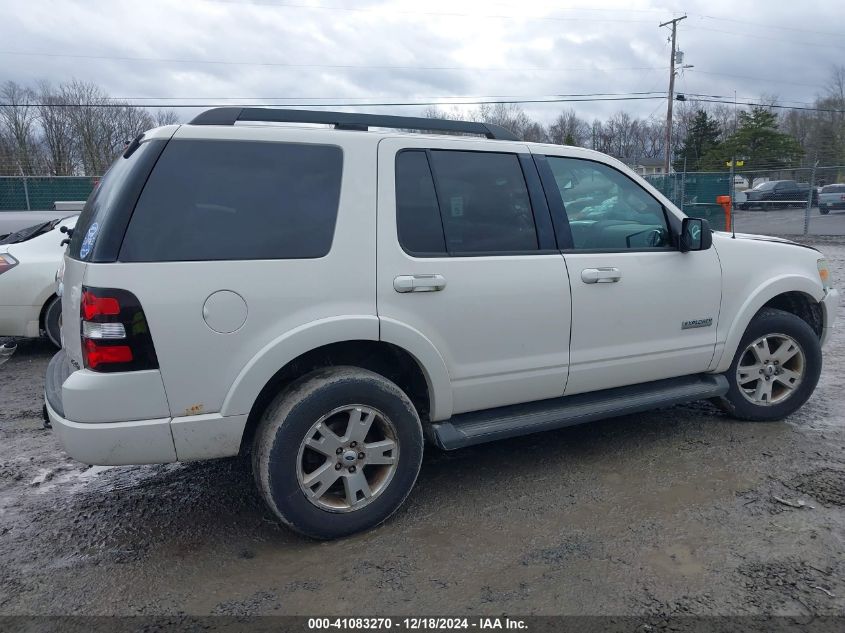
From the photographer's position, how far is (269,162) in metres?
3.17

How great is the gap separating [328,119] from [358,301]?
100 cm

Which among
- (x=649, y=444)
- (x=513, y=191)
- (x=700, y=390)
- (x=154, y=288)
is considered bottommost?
(x=649, y=444)

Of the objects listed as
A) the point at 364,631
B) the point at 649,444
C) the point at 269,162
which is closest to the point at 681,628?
the point at 364,631

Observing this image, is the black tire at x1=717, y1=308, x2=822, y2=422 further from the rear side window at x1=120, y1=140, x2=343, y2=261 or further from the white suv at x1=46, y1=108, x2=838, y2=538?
the rear side window at x1=120, y1=140, x2=343, y2=261

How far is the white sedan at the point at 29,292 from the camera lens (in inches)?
266

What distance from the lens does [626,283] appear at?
397 centimetres

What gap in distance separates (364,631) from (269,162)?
2.08 m

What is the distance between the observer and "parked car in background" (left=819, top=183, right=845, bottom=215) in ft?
89.2

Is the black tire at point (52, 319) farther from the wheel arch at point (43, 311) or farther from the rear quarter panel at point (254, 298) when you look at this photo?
the rear quarter panel at point (254, 298)

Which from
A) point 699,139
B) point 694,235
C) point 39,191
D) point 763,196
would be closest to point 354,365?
point 694,235

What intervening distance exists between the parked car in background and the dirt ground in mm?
26937

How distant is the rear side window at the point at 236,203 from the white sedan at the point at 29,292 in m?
4.62

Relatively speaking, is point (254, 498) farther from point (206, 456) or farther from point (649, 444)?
point (649, 444)

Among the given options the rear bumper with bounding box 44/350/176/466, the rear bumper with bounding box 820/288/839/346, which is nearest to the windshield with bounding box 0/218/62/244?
the rear bumper with bounding box 44/350/176/466
